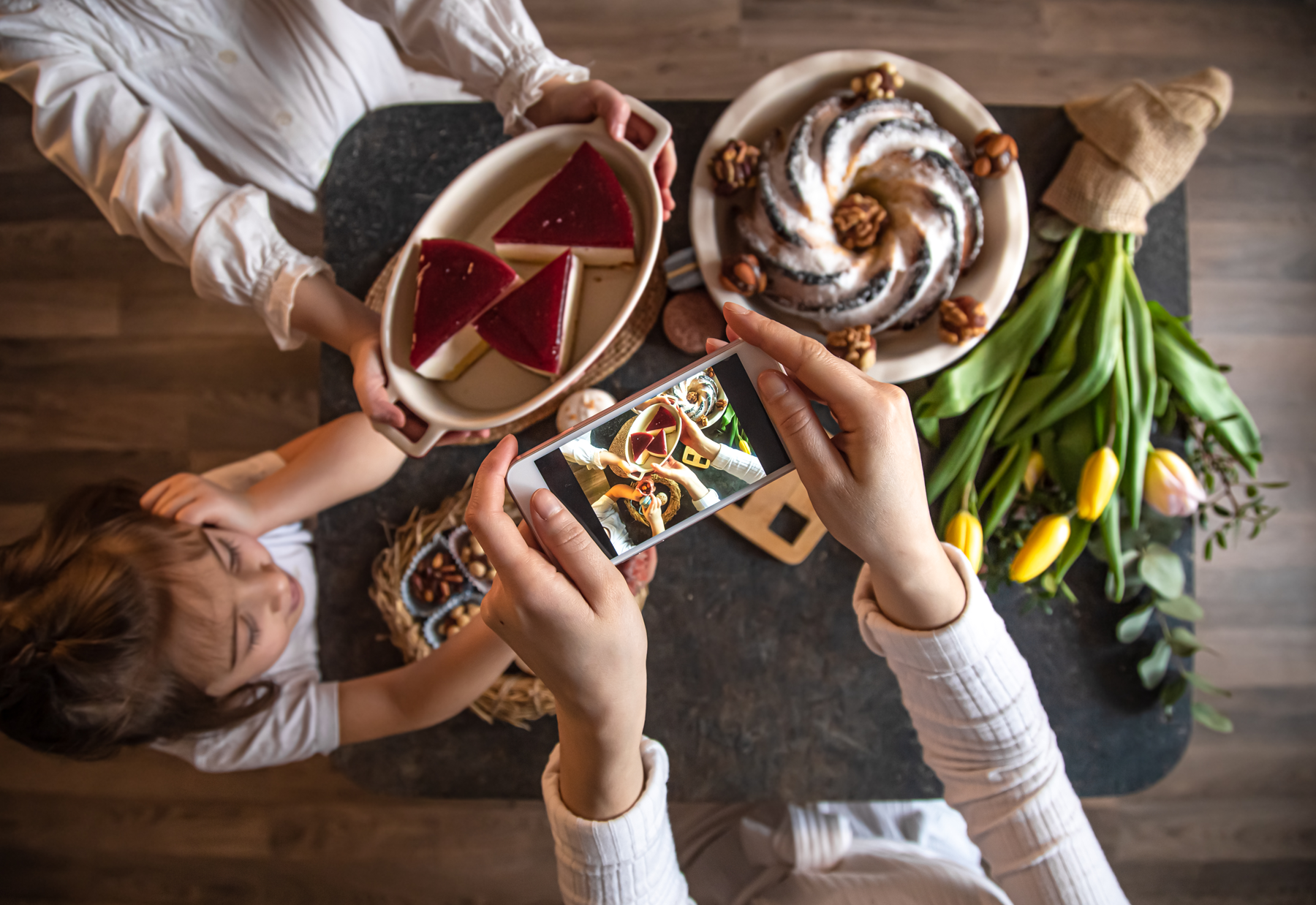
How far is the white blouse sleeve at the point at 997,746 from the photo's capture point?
2.52 ft

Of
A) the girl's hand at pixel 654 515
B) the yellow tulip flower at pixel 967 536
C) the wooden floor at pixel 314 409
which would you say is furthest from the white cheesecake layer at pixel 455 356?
the wooden floor at pixel 314 409

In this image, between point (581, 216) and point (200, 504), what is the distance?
2.44 ft

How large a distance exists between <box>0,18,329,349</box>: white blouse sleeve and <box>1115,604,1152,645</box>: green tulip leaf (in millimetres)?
1299

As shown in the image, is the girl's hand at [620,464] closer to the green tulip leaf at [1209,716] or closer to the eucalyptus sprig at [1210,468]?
the eucalyptus sprig at [1210,468]

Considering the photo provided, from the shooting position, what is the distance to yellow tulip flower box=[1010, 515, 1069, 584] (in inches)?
38.0

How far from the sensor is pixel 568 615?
25.2 inches

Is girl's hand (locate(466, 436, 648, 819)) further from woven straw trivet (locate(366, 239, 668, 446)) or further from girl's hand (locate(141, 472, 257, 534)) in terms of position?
girl's hand (locate(141, 472, 257, 534))

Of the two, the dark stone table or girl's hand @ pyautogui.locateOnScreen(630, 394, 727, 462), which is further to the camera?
the dark stone table

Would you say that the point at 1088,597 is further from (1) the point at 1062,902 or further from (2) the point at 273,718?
(2) the point at 273,718

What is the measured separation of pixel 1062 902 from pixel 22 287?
2.45 meters

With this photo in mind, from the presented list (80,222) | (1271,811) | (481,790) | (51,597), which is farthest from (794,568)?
(80,222)

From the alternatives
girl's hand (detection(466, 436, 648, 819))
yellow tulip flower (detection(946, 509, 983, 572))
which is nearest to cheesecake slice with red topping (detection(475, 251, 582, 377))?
girl's hand (detection(466, 436, 648, 819))

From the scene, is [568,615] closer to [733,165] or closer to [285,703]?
[733,165]

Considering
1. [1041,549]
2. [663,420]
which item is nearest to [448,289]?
[663,420]
